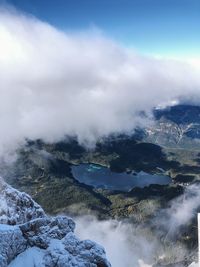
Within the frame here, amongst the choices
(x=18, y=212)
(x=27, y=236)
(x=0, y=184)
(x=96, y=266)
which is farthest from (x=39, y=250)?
(x=0, y=184)

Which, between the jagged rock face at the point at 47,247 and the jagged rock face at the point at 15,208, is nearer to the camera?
the jagged rock face at the point at 47,247

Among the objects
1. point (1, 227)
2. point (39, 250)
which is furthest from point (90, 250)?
point (1, 227)

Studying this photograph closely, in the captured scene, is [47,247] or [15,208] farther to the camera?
[15,208]

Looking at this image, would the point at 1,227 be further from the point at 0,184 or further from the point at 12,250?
the point at 0,184

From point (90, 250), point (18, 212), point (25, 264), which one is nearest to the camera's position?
point (25, 264)

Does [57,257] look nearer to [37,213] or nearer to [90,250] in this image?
[90,250]

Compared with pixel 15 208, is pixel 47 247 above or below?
below

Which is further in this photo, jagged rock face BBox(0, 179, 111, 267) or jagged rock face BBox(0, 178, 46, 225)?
jagged rock face BBox(0, 178, 46, 225)

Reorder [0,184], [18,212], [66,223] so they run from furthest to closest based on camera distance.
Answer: [0,184]
[18,212]
[66,223]

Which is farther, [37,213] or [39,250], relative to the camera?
[37,213]
